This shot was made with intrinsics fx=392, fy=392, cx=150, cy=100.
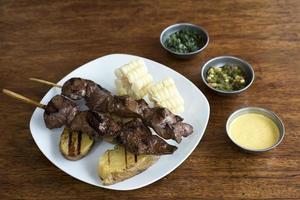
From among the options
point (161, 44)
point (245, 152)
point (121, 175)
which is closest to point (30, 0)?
point (161, 44)

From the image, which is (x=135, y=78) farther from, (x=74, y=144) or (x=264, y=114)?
(x=264, y=114)

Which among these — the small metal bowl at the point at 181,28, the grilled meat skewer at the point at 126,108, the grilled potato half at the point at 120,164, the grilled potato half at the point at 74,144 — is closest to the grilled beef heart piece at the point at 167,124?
the grilled meat skewer at the point at 126,108

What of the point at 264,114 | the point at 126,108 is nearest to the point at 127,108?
the point at 126,108

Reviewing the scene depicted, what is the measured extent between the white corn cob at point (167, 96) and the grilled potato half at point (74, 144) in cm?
43

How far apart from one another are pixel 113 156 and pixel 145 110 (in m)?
0.32

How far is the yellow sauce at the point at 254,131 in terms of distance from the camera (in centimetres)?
211

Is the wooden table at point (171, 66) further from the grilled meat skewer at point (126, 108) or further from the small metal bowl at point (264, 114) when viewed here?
the grilled meat skewer at point (126, 108)

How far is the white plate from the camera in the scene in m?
1.99

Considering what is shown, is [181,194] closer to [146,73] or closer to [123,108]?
[123,108]

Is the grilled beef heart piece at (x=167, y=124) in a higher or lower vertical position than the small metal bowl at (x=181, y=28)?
lower

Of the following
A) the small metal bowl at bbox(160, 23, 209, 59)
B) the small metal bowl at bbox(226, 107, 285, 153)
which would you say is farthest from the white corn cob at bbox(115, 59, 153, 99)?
the small metal bowl at bbox(226, 107, 285, 153)

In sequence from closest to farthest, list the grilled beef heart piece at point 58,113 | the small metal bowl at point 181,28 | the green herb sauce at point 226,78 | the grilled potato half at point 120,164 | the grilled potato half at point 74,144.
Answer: the grilled potato half at point 120,164 < the grilled potato half at point 74,144 < the grilled beef heart piece at point 58,113 < the green herb sauce at point 226,78 < the small metal bowl at point 181,28

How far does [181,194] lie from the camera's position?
6.51ft

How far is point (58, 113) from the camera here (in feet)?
7.11
